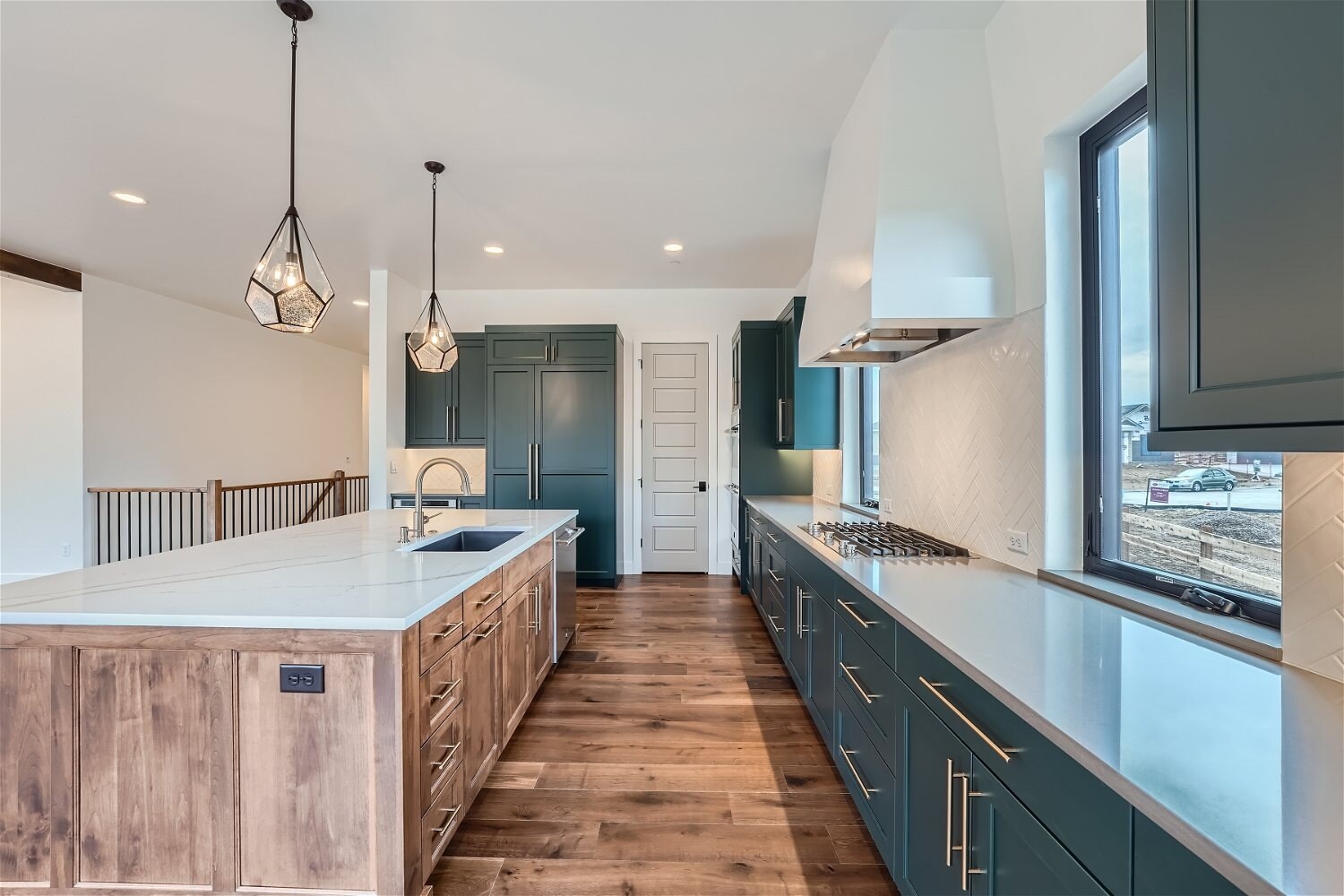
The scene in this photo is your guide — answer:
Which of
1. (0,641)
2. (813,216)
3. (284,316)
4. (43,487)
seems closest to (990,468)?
(813,216)

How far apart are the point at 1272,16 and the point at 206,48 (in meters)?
3.13

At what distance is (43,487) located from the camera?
493 cm

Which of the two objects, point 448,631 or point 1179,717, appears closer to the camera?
point 1179,717

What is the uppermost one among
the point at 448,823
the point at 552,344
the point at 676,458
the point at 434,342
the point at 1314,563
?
the point at 552,344

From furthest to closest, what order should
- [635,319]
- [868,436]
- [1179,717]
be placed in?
1. [635,319]
2. [868,436]
3. [1179,717]

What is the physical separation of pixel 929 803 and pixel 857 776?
569 millimetres

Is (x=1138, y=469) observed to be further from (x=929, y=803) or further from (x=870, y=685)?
(x=929, y=803)

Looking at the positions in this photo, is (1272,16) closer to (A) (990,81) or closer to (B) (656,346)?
(A) (990,81)

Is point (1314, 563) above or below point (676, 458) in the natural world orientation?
below

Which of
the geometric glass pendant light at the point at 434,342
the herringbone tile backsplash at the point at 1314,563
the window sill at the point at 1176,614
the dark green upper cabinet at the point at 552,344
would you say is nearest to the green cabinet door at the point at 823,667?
the window sill at the point at 1176,614

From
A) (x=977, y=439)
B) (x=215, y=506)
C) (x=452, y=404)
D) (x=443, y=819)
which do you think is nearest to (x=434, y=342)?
(x=452, y=404)

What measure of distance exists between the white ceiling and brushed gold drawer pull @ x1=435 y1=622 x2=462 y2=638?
2.11m

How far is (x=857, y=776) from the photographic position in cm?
182

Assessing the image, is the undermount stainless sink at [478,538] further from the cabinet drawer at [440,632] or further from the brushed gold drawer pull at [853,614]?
the brushed gold drawer pull at [853,614]
